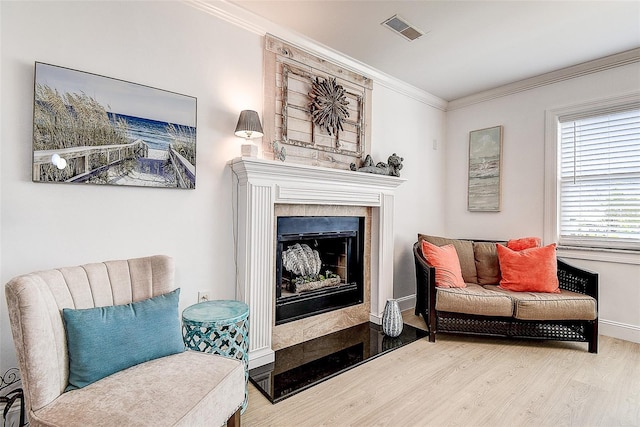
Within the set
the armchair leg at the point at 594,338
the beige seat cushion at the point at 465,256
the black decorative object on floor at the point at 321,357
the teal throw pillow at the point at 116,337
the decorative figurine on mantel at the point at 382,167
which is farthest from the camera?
the beige seat cushion at the point at 465,256

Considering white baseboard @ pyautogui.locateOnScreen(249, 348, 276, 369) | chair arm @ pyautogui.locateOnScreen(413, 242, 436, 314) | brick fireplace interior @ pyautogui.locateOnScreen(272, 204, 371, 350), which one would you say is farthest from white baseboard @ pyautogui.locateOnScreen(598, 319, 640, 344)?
white baseboard @ pyautogui.locateOnScreen(249, 348, 276, 369)

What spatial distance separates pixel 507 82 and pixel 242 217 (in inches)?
132

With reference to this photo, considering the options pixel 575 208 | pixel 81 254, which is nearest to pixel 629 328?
pixel 575 208

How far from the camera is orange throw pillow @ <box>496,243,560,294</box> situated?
279 centimetres

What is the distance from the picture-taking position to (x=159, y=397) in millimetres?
1174

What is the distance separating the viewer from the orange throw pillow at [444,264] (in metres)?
2.92

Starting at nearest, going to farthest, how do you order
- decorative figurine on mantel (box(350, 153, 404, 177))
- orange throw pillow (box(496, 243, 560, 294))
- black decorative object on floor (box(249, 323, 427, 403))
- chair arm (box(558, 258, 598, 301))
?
1. black decorative object on floor (box(249, 323, 427, 403))
2. chair arm (box(558, 258, 598, 301))
3. orange throw pillow (box(496, 243, 560, 294))
4. decorative figurine on mantel (box(350, 153, 404, 177))

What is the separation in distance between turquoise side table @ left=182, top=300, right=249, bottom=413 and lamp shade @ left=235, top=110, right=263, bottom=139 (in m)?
1.23

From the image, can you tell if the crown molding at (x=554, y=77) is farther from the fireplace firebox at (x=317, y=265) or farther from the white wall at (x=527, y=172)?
the fireplace firebox at (x=317, y=265)

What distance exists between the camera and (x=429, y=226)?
13.2 ft

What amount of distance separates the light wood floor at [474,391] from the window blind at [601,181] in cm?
104

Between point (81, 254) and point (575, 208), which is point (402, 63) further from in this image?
point (81, 254)

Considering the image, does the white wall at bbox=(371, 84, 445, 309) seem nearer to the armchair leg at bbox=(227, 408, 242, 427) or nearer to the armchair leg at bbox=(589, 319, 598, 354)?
the armchair leg at bbox=(589, 319, 598, 354)

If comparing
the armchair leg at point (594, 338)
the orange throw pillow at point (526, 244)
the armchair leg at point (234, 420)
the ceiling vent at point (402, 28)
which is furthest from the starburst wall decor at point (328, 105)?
the armchair leg at point (594, 338)
